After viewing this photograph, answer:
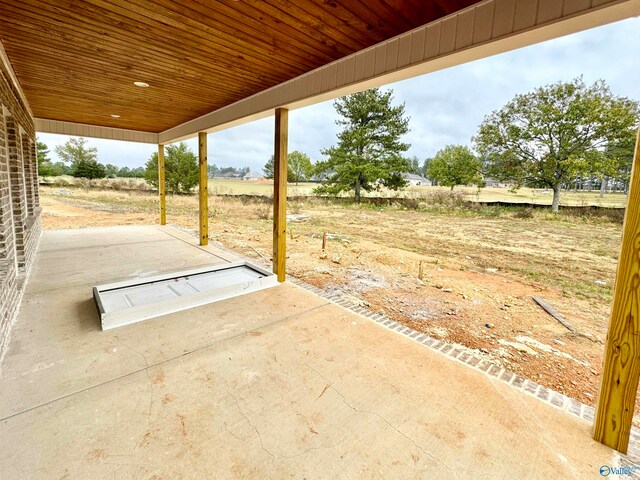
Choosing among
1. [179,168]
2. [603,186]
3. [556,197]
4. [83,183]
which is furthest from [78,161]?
[603,186]

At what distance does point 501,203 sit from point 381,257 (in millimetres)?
11918

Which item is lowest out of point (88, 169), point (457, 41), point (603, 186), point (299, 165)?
point (603, 186)

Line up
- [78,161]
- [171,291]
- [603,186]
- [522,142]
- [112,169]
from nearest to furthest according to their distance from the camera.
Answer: [171,291], [603,186], [522,142], [78,161], [112,169]

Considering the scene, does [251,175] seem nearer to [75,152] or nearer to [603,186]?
[75,152]

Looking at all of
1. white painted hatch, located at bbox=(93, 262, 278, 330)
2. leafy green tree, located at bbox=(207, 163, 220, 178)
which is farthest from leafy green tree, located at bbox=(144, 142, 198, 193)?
white painted hatch, located at bbox=(93, 262, 278, 330)

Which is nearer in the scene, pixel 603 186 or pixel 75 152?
pixel 603 186

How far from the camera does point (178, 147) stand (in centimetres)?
1923

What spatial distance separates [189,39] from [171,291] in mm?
2548

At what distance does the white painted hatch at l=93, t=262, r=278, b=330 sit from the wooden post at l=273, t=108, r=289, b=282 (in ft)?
0.78

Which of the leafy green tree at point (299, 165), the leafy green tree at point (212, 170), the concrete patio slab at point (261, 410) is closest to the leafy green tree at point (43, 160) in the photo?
the leafy green tree at point (212, 170)

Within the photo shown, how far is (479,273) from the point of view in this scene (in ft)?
18.1

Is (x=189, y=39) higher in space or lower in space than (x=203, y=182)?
higher

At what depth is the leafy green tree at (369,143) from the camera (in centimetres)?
1612

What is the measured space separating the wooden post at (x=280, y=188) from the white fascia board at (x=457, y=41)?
0.95 feet
